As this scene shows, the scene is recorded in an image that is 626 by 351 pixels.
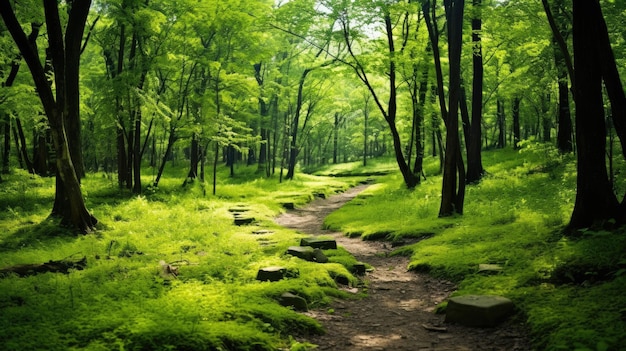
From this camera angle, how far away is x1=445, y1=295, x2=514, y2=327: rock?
529 centimetres

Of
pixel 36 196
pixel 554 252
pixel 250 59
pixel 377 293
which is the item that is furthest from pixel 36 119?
pixel 554 252

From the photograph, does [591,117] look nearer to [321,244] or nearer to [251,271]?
[321,244]

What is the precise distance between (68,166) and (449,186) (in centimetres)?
1047

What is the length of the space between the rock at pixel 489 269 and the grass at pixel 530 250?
3.7 inches

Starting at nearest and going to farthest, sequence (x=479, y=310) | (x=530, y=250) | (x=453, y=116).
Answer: (x=479, y=310) < (x=530, y=250) < (x=453, y=116)

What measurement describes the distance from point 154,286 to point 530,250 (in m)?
6.47

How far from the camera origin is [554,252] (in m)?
6.81

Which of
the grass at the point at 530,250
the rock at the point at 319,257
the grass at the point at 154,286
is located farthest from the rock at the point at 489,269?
the rock at the point at 319,257

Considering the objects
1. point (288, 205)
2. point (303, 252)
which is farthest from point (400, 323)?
point (288, 205)

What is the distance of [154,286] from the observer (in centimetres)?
633

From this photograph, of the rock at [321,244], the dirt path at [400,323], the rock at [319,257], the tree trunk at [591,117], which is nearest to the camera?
the dirt path at [400,323]

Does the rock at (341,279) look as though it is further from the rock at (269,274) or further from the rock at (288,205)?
the rock at (288,205)

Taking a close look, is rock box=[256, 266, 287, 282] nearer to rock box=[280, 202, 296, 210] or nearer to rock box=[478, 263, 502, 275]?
rock box=[478, 263, 502, 275]

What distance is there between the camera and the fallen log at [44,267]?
707cm
